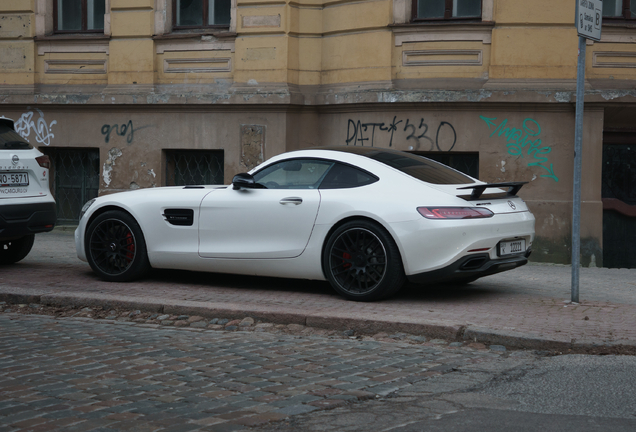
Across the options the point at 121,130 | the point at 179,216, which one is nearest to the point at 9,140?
the point at 179,216

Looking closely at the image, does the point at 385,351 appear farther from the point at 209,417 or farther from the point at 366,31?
the point at 366,31

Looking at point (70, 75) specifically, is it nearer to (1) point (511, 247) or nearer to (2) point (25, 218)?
(2) point (25, 218)

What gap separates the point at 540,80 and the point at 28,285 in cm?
800

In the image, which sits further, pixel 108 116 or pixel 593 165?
pixel 108 116

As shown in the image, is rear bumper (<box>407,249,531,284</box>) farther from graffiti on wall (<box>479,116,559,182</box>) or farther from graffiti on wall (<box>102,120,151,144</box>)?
graffiti on wall (<box>102,120,151,144</box>)

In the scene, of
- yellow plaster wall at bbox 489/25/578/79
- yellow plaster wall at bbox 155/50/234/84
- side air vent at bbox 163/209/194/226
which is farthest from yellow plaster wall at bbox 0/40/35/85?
yellow plaster wall at bbox 489/25/578/79

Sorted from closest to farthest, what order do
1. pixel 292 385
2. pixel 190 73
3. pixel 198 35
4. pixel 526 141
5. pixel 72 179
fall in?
pixel 292 385 < pixel 526 141 < pixel 198 35 < pixel 190 73 < pixel 72 179

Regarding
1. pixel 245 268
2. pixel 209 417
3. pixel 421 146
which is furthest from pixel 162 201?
pixel 421 146

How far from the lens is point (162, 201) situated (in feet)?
25.4

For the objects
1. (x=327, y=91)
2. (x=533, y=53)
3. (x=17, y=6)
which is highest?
(x=17, y=6)

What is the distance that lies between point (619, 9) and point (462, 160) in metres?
3.37

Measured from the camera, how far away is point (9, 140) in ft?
28.3

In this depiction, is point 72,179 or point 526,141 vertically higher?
point 526,141

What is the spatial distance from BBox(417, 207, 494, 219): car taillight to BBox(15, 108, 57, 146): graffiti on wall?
9.79m
